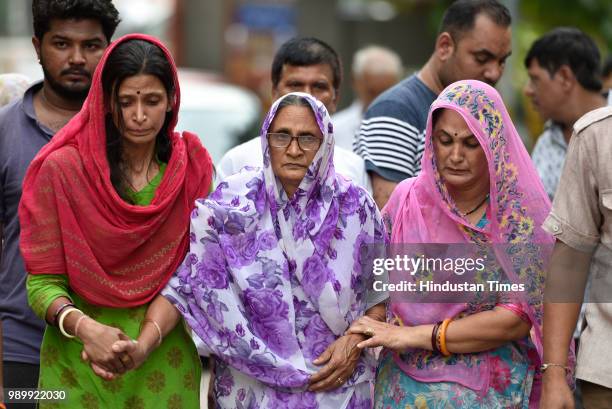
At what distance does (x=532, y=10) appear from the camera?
609 inches

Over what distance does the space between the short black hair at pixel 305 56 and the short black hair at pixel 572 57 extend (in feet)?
4.01

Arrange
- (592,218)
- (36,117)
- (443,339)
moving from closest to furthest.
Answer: (592,218), (443,339), (36,117)

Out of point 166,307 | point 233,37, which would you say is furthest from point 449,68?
point 233,37

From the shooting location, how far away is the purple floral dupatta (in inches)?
163

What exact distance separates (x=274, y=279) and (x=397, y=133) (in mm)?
1494

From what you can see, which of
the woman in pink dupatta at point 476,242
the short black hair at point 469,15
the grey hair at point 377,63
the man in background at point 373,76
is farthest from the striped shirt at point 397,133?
the grey hair at point 377,63

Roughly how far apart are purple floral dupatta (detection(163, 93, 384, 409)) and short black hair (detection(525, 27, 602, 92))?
8.52ft

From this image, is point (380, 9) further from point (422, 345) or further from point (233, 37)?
point (422, 345)

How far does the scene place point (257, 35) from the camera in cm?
2186

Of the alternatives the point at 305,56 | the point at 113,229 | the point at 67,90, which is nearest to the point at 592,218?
the point at 113,229

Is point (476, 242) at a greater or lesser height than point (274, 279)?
greater

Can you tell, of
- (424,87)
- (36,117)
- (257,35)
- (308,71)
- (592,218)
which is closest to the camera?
(592,218)

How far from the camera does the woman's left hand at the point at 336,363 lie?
4.16m

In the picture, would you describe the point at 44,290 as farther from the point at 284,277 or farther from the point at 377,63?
the point at 377,63
